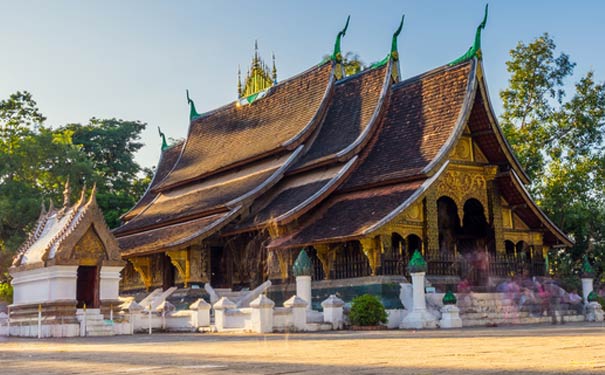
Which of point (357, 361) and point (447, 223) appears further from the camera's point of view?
point (447, 223)

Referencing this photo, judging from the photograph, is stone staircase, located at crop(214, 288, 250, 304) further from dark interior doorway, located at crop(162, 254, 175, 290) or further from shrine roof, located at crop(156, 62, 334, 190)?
shrine roof, located at crop(156, 62, 334, 190)

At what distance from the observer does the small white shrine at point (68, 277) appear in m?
→ 15.3

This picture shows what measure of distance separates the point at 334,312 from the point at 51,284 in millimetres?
5719

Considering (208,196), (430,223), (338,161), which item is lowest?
(430,223)

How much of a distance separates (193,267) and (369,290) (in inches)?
218

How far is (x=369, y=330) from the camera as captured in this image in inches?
569

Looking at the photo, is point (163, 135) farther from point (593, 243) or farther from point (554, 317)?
point (554, 317)

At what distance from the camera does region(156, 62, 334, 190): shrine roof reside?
22333 mm

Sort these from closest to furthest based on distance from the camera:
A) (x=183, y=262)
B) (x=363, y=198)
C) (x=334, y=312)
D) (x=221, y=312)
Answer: (x=334, y=312) → (x=221, y=312) → (x=363, y=198) → (x=183, y=262)

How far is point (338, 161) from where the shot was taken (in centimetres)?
1983

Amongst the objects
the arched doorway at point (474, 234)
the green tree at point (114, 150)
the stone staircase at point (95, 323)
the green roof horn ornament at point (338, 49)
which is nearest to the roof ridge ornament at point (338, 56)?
the green roof horn ornament at point (338, 49)

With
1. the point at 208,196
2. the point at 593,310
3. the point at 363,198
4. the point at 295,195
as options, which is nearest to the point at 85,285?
the point at 295,195

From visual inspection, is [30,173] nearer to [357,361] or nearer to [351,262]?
[351,262]

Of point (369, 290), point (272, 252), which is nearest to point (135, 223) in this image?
point (272, 252)
